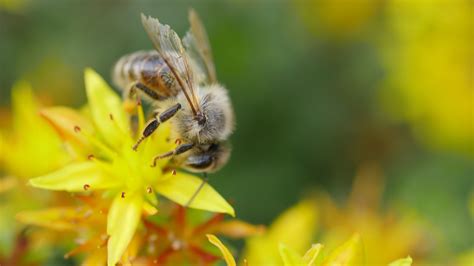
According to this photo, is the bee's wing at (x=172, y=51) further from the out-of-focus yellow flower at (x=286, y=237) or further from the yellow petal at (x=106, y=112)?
the out-of-focus yellow flower at (x=286, y=237)

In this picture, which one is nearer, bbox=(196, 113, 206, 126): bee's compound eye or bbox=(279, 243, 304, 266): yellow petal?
bbox=(279, 243, 304, 266): yellow petal

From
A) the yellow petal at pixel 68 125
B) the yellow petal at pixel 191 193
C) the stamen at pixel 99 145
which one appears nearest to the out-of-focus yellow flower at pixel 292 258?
the yellow petal at pixel 191 193

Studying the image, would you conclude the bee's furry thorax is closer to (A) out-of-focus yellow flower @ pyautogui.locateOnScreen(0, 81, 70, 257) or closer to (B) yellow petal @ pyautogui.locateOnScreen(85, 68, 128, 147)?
(B) yellow petal @ pyautogui.locateOnScreen(85, 68, 128, 147)

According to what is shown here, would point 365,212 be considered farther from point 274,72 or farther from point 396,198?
point 274,72

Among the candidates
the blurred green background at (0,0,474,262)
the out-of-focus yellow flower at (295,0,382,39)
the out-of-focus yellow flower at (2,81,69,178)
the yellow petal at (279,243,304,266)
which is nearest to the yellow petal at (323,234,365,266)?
the yellow petal at (279,243,304,266)

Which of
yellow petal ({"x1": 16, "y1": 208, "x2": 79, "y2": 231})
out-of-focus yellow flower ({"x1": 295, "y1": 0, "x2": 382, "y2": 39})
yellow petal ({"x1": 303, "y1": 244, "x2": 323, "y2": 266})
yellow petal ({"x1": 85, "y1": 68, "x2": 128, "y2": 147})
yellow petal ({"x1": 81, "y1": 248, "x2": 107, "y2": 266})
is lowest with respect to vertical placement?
yellow petal ({"x1": 81, "y1": 248, "x2": 107, "y2": 266})

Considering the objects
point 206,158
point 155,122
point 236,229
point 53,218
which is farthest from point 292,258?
point 53,218
